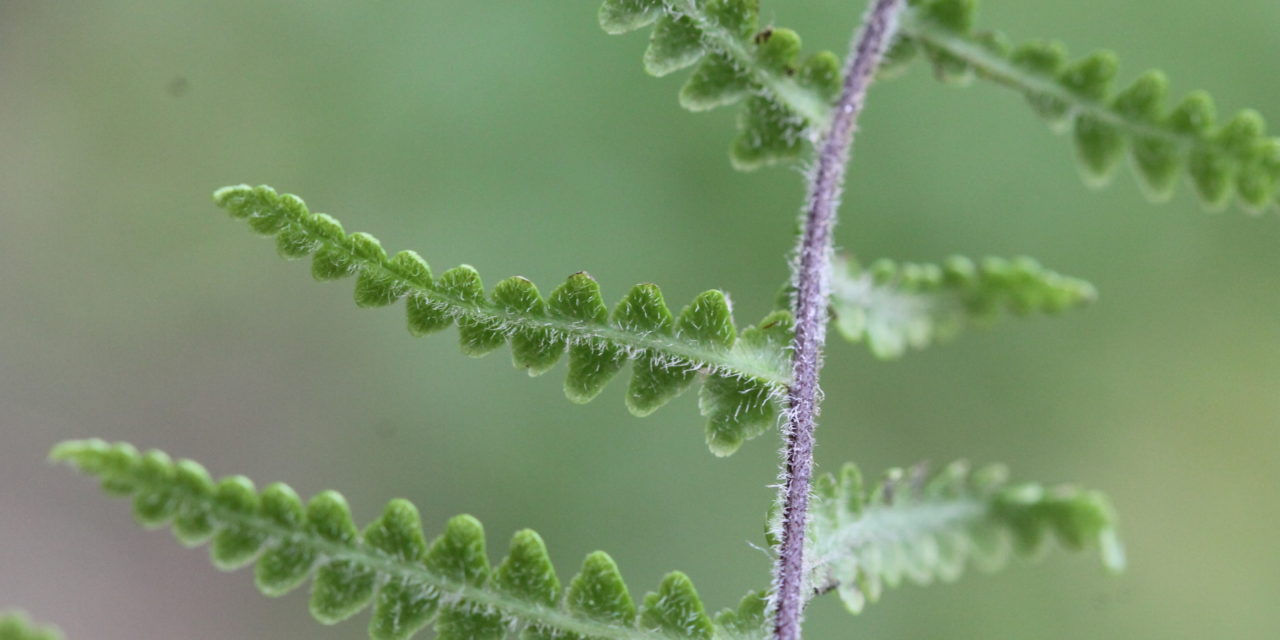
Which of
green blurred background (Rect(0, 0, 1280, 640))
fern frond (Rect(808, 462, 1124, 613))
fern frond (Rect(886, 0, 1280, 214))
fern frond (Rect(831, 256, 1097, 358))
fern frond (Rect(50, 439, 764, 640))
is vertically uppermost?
green blurred background (Rect(0, 0, 1280, 640))

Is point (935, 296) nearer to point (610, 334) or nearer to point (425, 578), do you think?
point (610, 334)

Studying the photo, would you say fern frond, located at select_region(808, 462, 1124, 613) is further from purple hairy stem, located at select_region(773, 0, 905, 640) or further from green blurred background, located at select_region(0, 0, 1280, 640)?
green blurred background, located at select_region(0, 0, 1280, 640)

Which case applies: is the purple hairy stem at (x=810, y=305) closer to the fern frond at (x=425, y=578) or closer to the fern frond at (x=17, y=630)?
the fern frond at (x=425, y=578)

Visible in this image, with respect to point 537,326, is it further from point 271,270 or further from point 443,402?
point 271,270

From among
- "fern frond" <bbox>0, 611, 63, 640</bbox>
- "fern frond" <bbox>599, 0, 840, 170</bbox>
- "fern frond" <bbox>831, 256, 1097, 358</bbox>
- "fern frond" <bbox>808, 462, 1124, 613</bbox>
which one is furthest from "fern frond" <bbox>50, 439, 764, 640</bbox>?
"fern frond" <bbox>599, 0, 840, 170</bbox>

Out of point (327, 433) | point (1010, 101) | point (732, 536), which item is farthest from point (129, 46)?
point (1010, 101)

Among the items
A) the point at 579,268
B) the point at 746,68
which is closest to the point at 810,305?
the point at 746,68
